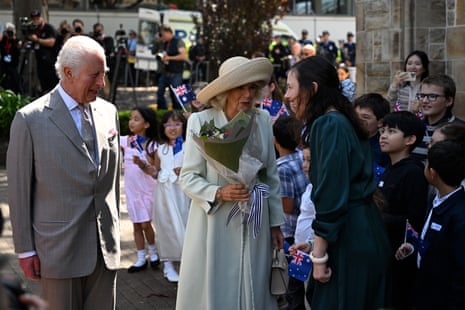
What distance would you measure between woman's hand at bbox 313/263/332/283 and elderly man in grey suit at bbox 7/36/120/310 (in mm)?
1261

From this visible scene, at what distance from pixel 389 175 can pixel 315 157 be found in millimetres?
1172

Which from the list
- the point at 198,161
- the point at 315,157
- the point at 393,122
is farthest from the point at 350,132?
the point at 393,122

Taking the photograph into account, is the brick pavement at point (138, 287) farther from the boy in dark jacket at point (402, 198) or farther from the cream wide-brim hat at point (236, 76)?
the cream wide-brim hat at point (236, 76)

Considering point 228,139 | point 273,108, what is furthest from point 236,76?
point 273,108

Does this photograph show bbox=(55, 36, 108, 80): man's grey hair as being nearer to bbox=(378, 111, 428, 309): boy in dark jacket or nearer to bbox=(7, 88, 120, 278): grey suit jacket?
bbox=(7, 88, 120, 278): grey suit jacket

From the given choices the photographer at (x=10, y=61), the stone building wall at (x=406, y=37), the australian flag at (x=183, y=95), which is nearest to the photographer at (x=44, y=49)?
the photographer at (x=10, y=61)

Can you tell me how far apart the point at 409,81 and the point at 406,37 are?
1395mm

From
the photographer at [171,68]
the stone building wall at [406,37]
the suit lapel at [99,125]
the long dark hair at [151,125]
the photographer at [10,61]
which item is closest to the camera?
the suit lapel at [99,125]

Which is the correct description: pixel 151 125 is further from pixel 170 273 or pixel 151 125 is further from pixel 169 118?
pixel 170 273

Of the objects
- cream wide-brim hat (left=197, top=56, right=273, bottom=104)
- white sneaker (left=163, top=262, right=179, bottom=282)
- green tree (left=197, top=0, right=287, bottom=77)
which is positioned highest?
green tree (left=197, top=0, right=287, bottom=77)

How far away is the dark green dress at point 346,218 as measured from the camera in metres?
3.71

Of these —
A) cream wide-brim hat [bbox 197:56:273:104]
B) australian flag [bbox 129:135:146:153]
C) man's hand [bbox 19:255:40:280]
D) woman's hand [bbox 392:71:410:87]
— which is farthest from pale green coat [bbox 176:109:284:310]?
woman's hand [bbox 392:71:410:87]

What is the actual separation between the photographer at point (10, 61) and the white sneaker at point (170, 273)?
13882 mm

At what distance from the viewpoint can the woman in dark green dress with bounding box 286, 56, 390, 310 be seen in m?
3.71
